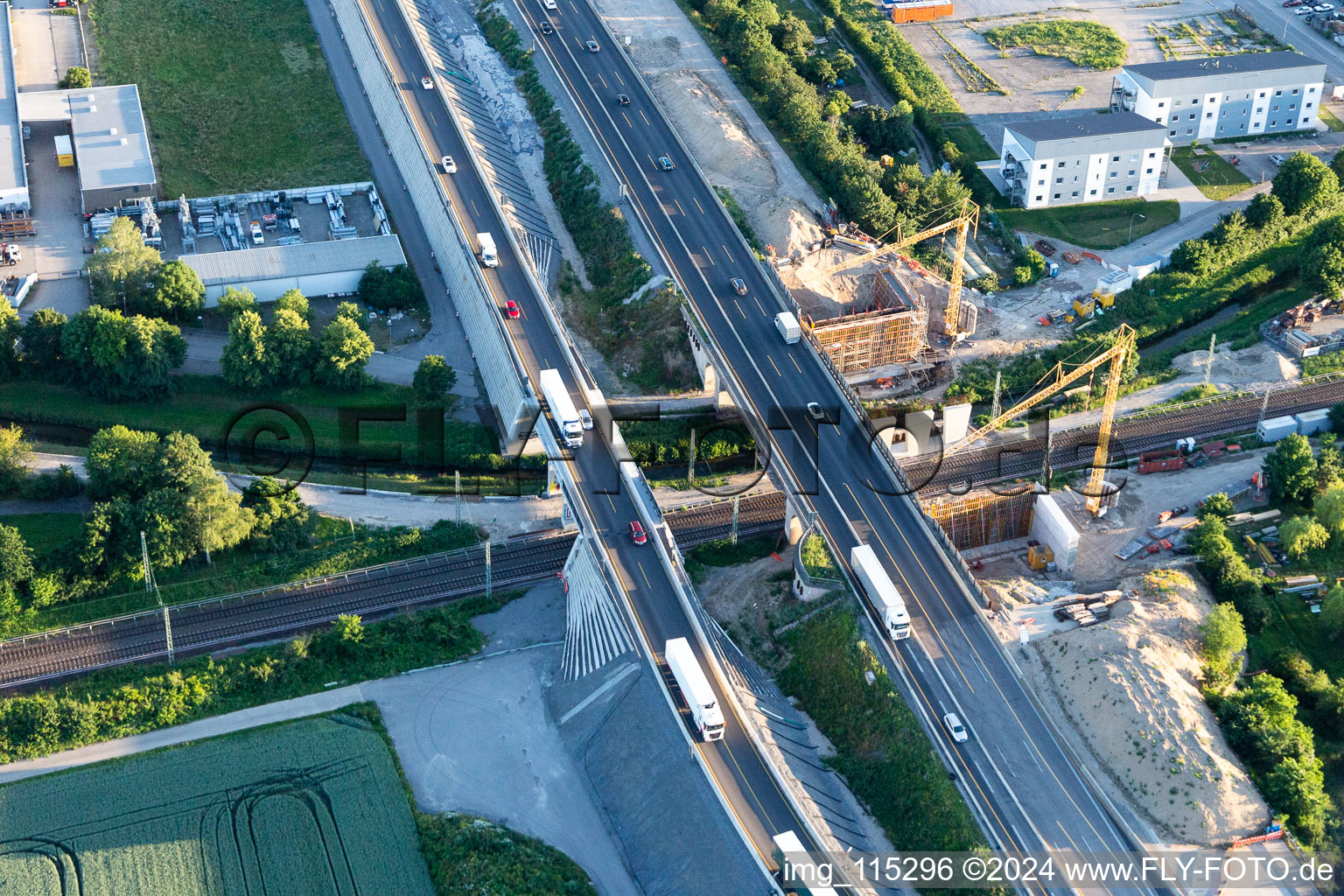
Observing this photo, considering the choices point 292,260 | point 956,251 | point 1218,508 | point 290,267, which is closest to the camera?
point 1218,508

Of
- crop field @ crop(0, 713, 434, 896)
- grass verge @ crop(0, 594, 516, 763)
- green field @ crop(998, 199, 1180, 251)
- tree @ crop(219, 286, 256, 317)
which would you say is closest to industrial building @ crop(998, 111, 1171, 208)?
green field @ crop(998, 199, 1180, 251)

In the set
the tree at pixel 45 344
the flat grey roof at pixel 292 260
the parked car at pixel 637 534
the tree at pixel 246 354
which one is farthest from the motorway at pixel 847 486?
the tree at pixel 45 344

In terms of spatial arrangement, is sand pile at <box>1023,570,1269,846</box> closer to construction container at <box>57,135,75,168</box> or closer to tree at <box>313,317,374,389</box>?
tree at <box>313,317,374,389</box>

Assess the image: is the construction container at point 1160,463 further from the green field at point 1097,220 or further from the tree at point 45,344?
the tree at point 45,344

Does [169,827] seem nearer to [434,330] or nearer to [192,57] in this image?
[434,330]

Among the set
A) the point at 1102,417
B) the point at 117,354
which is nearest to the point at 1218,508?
the point at 1102,417

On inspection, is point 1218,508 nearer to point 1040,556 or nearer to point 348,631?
point 1040,556
